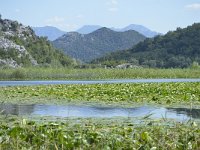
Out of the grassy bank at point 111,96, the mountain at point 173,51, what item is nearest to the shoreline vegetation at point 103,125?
the grassy bank at point 111,96

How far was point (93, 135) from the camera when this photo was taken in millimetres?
8953

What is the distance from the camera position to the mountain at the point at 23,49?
124 meters

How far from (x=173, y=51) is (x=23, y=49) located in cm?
4694

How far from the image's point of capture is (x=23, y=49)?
131 m

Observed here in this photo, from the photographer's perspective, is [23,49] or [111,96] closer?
[111,96]

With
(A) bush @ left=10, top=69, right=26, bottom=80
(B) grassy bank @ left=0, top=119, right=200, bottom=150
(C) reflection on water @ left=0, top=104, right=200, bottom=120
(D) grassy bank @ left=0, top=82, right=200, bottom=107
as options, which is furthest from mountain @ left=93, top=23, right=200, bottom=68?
(B) grassy bank @ left=0, top=119, right=200, bottom=150

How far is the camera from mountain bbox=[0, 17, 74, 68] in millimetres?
124438

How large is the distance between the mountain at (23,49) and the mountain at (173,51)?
53.0 ft

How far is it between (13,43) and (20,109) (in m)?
115

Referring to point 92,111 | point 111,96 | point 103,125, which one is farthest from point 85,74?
point 103,125

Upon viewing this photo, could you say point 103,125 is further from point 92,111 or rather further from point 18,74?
point 18,74

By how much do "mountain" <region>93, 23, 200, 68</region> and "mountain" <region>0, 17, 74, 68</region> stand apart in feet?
53.0

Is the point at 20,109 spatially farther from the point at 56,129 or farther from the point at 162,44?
the point at 162,44

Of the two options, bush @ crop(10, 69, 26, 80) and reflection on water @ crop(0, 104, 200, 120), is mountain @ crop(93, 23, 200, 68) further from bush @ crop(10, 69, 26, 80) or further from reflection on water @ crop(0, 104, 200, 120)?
reflection on water @ crop(0, 104, 200, 120)
